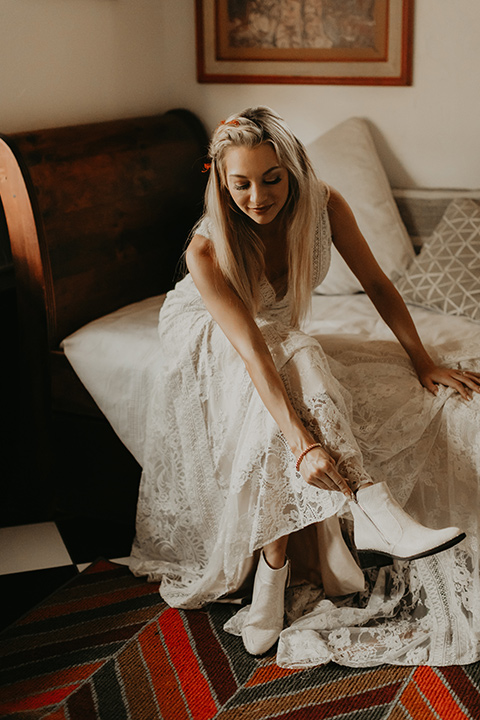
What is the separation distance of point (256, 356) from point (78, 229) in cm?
89

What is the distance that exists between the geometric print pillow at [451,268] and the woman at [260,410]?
473 millimetres

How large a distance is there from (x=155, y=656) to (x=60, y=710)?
0.82 ft

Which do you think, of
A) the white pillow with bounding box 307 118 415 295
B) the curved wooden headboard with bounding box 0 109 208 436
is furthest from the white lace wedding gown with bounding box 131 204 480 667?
the white pillow with bounding box 307 118 415 295

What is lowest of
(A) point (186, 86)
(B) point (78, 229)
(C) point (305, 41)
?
(B) point (78, 229)

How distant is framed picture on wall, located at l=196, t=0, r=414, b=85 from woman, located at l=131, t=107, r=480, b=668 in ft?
3.08

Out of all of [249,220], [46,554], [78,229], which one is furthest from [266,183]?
[46,554]

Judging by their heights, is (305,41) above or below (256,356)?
above

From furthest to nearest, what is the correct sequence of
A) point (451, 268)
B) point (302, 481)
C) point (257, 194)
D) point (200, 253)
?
point (451, 268), point (200, 253), point (257, 194), point (302, 481)

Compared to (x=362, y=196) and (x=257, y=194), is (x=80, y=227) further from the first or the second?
(x=362, y=196)

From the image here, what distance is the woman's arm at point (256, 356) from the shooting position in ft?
5.40

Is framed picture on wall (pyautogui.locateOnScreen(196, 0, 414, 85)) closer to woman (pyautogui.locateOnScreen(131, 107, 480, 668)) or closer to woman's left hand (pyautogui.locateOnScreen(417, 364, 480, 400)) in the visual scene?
woman (pyautogui.locateOnScreen(131, 107, 480, 668))

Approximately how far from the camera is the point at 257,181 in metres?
1.82

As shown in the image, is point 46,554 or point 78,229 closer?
point 46,554

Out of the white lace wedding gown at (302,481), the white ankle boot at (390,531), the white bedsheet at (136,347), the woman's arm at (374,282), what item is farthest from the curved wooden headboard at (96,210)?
the white ankle boot at (390,531)
